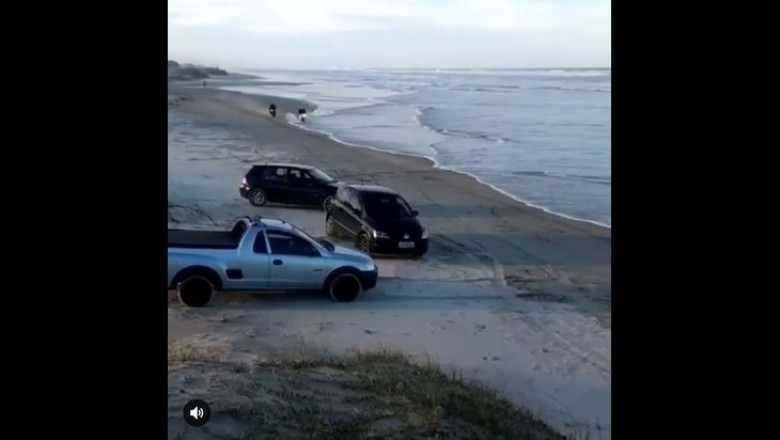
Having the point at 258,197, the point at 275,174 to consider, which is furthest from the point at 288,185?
the point at 258,197

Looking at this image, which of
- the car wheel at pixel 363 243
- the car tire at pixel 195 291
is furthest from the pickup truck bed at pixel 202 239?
the car wheel at pixel 363 243

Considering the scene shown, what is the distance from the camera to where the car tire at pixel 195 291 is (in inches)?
145

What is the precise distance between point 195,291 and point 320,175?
690mm

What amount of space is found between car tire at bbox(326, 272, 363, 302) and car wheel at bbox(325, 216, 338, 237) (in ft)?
0.69

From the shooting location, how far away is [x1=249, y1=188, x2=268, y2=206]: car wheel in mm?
3958

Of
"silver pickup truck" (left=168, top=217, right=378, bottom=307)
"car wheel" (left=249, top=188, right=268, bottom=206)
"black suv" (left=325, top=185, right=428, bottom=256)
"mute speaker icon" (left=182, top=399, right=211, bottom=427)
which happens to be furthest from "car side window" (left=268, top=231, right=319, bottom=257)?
"mute speaker icon" (left=182, top=399, right=211, bottom=427)

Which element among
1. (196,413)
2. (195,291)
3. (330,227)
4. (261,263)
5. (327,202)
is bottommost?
(196,413)

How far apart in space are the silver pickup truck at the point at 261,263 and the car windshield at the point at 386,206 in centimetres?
19

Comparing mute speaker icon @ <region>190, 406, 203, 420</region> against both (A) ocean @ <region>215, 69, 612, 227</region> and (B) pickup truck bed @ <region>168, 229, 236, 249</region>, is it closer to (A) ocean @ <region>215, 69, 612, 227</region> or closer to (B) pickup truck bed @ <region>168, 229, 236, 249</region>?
(B) pickup truck bed @ <region>168, 229, 236, 249</region>

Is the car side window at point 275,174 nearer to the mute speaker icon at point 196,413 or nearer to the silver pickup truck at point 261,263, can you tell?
the silver pickup truck at point 261,263

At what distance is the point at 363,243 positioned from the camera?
3.79 m

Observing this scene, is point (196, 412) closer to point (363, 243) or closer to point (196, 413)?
point (196, 413)
